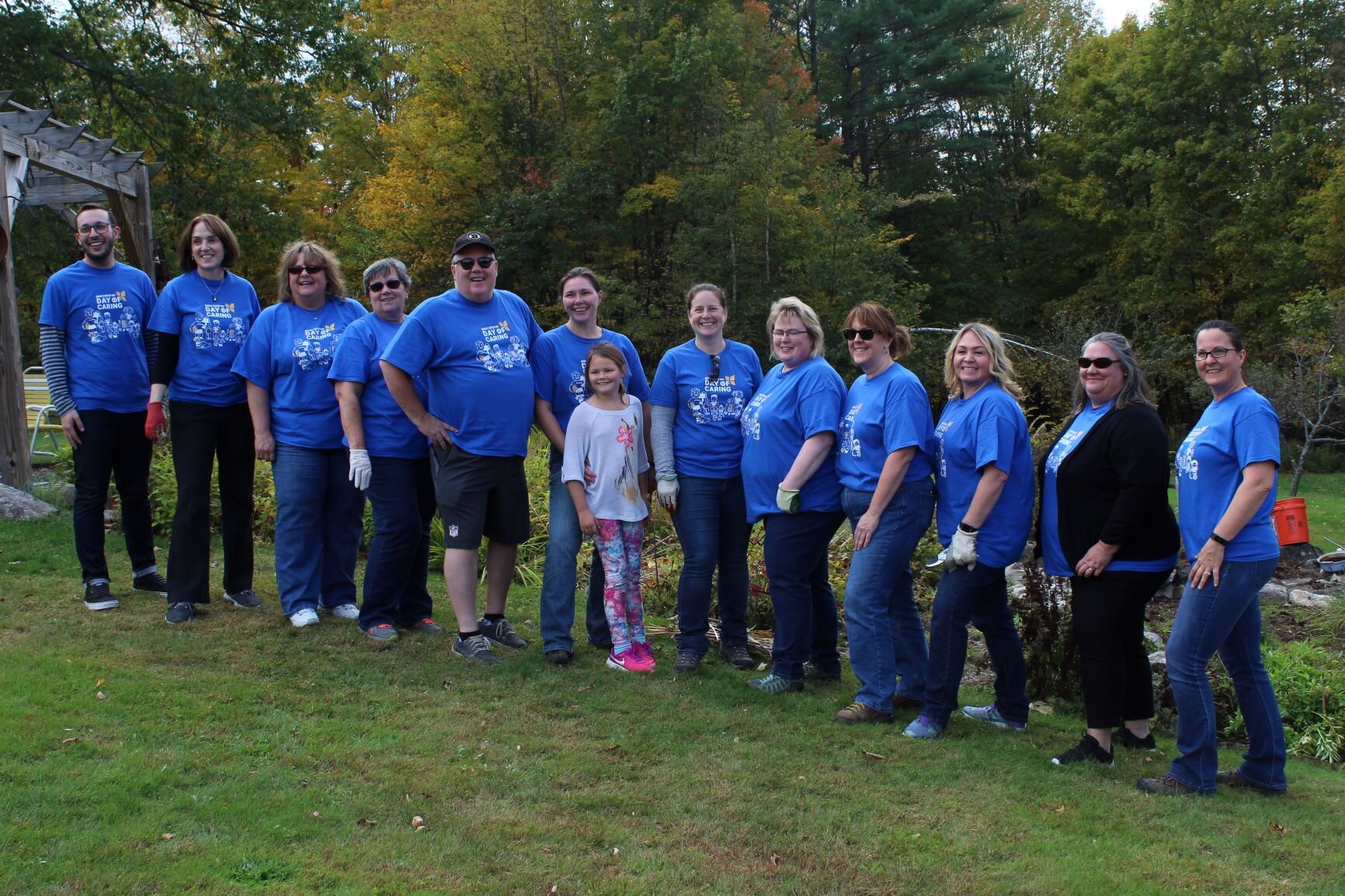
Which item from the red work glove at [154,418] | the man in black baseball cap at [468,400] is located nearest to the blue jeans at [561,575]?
the man in black baseball cap at [468,400]

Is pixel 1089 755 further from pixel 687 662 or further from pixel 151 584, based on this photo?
pixel 151 584

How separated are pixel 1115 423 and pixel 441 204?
66.8 feet

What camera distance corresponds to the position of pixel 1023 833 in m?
3.67

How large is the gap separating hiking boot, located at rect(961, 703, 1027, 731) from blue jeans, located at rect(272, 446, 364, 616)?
3.28 metres

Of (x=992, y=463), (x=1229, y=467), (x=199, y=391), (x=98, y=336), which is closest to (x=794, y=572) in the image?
(x=992, y=463)

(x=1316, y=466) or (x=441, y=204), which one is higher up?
(x=441, y=204)

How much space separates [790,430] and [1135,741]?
2.04m

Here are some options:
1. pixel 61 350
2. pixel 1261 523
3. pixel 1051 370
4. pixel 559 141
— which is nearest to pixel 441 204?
pixel 559 141

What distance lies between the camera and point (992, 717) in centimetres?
491

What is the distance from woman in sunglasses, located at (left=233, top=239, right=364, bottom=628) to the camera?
216 inches

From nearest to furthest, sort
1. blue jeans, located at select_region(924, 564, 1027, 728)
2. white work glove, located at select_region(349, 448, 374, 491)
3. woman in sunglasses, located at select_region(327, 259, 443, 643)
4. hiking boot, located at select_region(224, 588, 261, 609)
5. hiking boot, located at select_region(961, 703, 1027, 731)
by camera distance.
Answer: blue jeans, located at select_region(924, 564, 1027, 728) < hiking boot, located at select_region(961, 703, 1027, 731) < white work glove, located at select_region(349, 448, 374, 491) < woman in sunglasses, located at select_region(327, 259, 443, 643) < hiking boot, located at select_region(224, 588, 261, 609)

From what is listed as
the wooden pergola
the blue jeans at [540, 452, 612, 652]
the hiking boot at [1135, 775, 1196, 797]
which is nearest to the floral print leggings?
the blue jeans at [540, 452, 612, 652]

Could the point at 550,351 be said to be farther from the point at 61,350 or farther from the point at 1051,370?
the point at 1051,370

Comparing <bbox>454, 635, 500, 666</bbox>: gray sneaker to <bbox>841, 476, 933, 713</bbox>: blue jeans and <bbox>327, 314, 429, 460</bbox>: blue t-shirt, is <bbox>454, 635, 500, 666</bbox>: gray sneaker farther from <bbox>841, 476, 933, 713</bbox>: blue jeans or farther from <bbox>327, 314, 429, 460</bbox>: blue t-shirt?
<bbox>841, 476, 933, 713</bbox>: blue jeans
